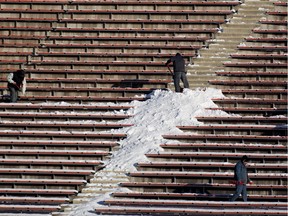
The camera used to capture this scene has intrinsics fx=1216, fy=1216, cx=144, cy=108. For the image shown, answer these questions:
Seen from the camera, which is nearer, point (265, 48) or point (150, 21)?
point (265, 48)

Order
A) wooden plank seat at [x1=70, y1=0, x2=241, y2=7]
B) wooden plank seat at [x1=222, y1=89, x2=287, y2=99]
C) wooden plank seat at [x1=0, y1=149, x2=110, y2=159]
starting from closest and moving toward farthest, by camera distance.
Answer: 1. wooden plank seat at [x1=0, y1=149, x2=110, y2=159]
2. wooden plank seat at [x1=222, y1=89, x2=287, y2=99]
3. wooden plank seat at [x1=70, y1=0, x2=241, y2=7]

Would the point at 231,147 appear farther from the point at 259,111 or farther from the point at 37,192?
the point at 37,192

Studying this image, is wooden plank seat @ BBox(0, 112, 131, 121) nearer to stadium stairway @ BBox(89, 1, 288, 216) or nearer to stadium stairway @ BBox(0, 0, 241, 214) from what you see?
stadium stairway @ BBox(0, 0, 241, 214)

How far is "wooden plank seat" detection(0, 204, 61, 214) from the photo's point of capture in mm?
23875

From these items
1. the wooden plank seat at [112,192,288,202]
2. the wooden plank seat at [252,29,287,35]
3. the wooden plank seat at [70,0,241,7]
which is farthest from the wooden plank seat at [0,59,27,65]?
the wooden plank seat at [112,192,288,202]

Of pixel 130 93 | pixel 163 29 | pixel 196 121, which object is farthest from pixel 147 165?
pixel 163 29

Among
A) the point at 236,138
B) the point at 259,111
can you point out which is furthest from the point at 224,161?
the point at 259,111

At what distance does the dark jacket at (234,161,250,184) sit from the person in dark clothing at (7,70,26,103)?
6380 millimetres

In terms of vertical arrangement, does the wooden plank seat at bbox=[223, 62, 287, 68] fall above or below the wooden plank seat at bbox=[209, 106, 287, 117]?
above

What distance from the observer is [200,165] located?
80.8ft

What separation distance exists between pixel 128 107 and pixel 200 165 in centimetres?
305

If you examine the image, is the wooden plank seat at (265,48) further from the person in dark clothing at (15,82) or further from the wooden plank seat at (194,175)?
the person in dark clothing at (15,82)

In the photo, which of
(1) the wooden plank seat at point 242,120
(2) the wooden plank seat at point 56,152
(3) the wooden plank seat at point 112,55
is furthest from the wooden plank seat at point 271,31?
(2) the wooden plank seat at point 56,152

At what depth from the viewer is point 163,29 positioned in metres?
29.4
